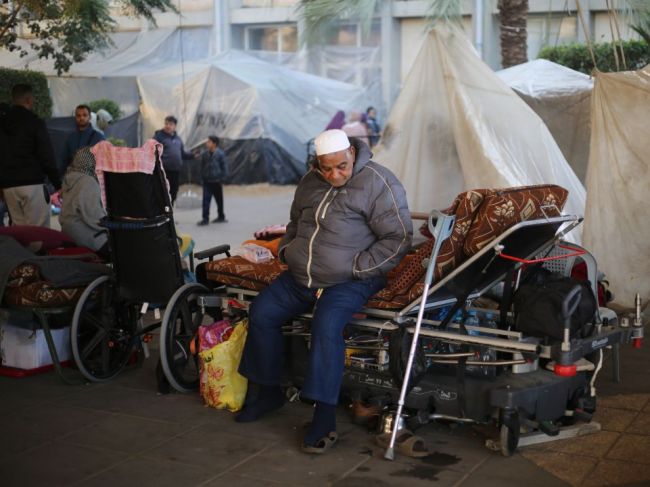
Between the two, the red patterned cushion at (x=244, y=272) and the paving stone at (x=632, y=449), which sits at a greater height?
the red patterned cushion at (x=244, y=272)

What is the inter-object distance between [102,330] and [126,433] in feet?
3.47

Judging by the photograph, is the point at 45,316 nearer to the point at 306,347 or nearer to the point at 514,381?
the point at 306,347

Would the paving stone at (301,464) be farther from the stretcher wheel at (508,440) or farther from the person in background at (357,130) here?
the person in background at (357,130)

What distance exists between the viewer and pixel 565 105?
35.9 ft

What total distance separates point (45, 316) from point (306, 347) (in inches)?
69.2

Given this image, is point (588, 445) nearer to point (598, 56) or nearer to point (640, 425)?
point (640, 425)

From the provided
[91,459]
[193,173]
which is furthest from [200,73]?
[91,459]

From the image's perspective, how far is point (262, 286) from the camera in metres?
5.59

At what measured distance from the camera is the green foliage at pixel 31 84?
13.2 meters

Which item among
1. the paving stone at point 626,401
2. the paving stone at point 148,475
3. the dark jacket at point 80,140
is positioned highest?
the dark jacket at point 80,140

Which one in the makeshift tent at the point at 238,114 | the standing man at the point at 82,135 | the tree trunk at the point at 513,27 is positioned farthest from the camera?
the makeshift tent at the point at 238,114

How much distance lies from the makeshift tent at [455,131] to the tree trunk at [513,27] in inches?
194

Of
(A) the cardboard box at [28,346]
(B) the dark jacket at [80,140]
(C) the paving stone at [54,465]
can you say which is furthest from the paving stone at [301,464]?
(B) the dark jacket at [80,140]

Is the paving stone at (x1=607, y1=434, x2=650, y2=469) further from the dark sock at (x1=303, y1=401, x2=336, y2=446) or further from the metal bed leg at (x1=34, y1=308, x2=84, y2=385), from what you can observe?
the metal bed leg at (x1=34, y1=308, x2=84, y2=385)
